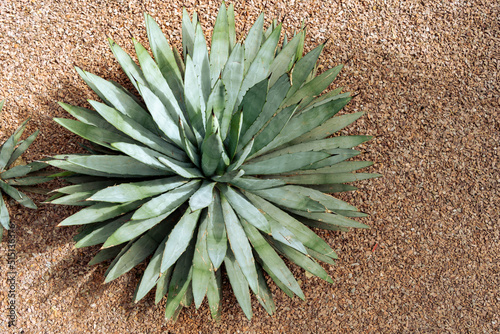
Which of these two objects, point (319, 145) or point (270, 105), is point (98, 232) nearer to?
point (270, 105)

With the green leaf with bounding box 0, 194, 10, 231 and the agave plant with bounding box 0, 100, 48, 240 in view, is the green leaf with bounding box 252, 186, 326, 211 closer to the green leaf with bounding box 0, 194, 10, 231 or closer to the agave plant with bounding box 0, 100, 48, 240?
the agave plant with bounding box 0, 100, 48, 240

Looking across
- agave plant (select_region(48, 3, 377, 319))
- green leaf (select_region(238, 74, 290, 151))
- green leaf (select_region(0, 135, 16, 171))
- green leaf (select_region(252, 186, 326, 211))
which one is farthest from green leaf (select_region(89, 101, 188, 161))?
green leaf (select_region(0, 135, 16, 171))

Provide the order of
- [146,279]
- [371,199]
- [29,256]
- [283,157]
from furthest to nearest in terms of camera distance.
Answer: [371,199], [29,256], [146,279], [283,157]

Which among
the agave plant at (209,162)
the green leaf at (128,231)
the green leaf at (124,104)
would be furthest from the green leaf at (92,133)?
the green leaf at (128,231)

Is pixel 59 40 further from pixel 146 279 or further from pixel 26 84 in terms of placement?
pixel 146 279

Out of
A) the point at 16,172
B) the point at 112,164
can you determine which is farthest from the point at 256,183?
the point at 16,172

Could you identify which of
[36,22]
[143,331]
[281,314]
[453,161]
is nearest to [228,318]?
[281,314]

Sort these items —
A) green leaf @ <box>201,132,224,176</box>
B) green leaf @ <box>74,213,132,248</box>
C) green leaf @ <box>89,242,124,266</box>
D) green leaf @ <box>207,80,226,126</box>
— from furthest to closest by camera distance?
green leaf @ <box>89,242,124,266</box> → green leaf @ <box>74,213,132,248</box> → green leaf @ <box>207,80,226,126</box> → green leaf @ <box>201,132,224,176</box>
